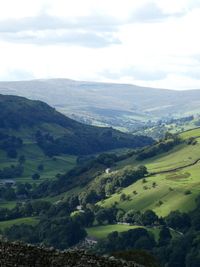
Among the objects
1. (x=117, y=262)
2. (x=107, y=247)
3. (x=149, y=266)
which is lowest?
(x=107, y=247)

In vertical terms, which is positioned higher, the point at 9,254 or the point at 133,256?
the point at 9,254

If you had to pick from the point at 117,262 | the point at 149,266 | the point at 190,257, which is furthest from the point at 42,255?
the point at 190,257

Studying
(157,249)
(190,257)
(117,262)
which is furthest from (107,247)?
(117,262)

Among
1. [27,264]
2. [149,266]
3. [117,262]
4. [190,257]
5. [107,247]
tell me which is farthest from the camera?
[107,247]

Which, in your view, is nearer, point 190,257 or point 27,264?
point 27,264

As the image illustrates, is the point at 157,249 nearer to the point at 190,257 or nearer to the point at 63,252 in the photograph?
the point at 190,257

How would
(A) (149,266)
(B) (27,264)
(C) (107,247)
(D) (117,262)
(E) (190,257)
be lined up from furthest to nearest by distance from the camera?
1. (C) (107,247)
2. (E) (190,257)
3. (A) (149,266)
4. (D) (117,262)
5. (B) (27,264)
